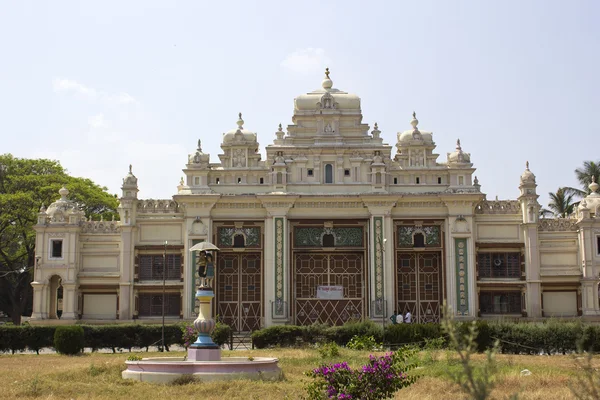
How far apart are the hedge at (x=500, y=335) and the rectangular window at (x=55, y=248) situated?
16.4 meters

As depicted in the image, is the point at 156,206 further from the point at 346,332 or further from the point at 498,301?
the point at 498,301

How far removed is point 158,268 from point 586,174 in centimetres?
3371

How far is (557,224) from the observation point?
47.9 metres

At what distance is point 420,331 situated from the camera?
3591 centimetres

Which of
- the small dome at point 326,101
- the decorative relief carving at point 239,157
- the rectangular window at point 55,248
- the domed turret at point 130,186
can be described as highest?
the small dome at point 326,101

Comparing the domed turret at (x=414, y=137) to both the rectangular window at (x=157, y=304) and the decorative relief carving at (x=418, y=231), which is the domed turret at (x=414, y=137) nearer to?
the decorative relief carving at (x=418, y=231)

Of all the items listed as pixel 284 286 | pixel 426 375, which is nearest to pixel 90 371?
pixel 426 375

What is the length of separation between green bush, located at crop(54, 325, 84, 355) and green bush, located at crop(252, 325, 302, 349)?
7.99 m

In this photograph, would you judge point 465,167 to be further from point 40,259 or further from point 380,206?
point 40,259

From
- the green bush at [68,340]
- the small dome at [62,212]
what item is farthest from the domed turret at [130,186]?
the green bush at [68,340]

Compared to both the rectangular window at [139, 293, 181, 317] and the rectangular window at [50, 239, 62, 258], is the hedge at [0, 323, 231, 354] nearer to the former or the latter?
the rectangular window at [139, 293, 181, 317]

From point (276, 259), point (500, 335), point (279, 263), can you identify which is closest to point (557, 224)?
point (500, 335)

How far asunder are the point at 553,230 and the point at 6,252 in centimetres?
4004

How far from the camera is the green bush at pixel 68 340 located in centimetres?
3491
